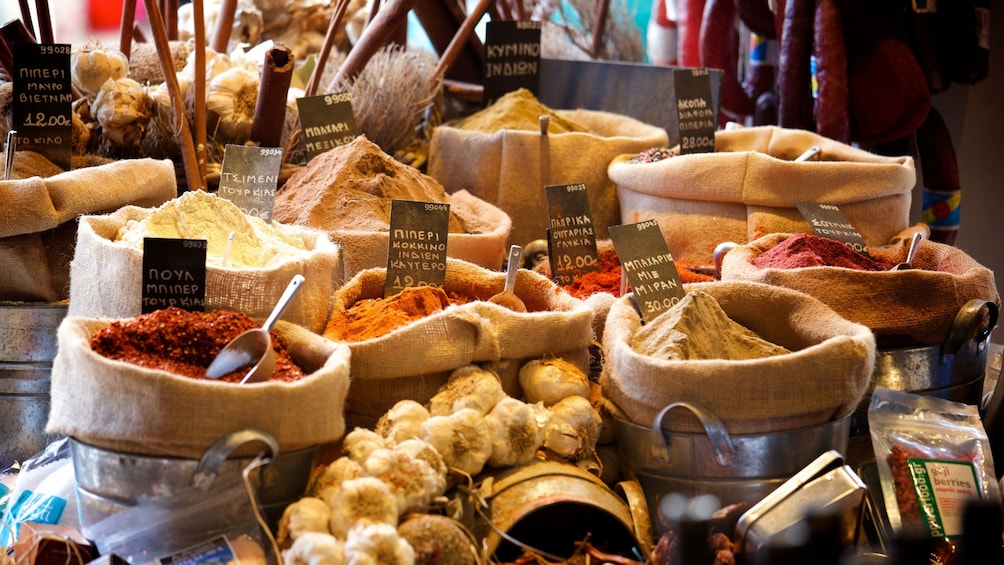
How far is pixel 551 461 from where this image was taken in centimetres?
144

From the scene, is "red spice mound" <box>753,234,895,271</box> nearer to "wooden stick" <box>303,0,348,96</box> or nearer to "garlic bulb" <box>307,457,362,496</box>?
"garlic bulb" <box>307,457,362,496</box>

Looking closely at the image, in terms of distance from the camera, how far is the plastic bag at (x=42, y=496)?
1.45m

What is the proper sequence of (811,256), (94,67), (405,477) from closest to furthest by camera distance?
(405,477), (811,256), (94,67)

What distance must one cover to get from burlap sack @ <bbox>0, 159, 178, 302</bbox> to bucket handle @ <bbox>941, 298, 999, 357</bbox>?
4.88ft

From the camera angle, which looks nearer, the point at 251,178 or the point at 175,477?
the point at 175,477

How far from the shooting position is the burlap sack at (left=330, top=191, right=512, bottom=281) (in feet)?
6.18

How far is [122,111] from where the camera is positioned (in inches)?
80.2

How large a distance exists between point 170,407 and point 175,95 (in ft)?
3.31

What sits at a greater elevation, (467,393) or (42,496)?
(467,393)

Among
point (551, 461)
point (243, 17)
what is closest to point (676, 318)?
point (551, 461)

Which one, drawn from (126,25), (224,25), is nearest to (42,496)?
(126,25)

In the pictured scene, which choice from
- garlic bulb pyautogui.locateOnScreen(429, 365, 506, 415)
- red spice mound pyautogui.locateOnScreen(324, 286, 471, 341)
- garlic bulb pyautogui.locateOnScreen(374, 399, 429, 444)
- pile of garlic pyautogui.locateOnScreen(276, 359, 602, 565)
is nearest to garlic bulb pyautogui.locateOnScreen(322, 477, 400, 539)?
pile of garlic pyautogui.locateOnScreen(276, 359, 602, 565)

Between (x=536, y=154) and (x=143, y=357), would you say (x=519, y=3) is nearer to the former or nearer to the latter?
(x=536, y=154)

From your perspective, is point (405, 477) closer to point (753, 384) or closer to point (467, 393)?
point (467, 393)
